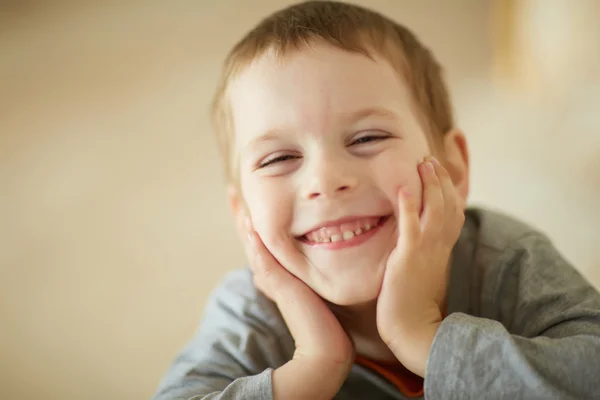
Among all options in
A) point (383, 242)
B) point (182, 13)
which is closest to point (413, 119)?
point (383, 242)

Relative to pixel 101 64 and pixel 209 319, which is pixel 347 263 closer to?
pixel 209 319

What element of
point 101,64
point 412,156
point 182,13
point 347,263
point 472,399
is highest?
point 182,13

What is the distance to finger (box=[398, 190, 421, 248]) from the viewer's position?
0.70 meters

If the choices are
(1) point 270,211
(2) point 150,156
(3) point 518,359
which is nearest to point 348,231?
(1) point 270,211

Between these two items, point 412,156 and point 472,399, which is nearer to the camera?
point 472,399

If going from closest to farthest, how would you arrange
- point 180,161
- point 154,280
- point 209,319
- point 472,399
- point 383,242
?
1. point 472,399
2. point 383,242
3. point 209,319
4. point 154,280
5. point 180,161

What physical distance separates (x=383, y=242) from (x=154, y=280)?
64cm

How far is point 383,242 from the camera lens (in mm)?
722

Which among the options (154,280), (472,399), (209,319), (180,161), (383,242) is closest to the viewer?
(472,399)

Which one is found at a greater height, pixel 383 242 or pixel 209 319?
pixel 383 242

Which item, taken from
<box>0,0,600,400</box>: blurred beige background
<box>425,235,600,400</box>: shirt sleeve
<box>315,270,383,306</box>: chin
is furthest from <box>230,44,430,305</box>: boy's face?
<box>0,0,600,400</box>: blurred beige background

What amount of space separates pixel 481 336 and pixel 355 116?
30 cm

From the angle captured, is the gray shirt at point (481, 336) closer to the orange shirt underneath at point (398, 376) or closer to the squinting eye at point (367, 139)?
the orange shirt underneath at point (398, 376)

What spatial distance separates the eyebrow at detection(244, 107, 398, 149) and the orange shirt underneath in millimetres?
366
